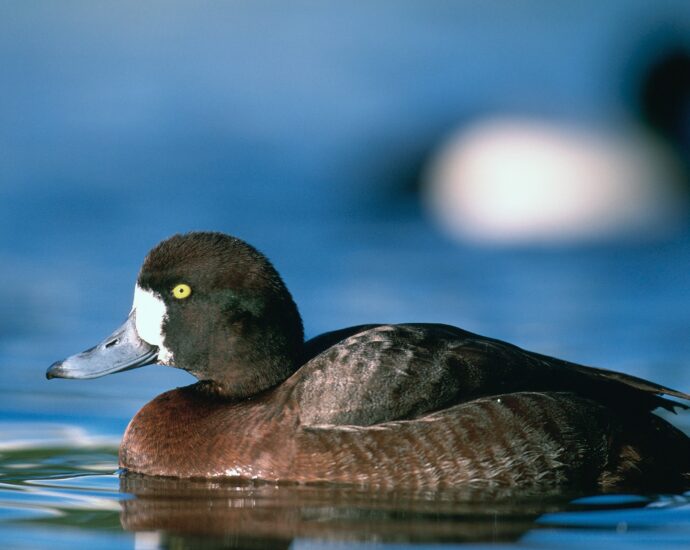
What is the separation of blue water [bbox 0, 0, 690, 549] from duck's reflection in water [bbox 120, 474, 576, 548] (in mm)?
18

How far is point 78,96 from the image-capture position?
66.6 feet

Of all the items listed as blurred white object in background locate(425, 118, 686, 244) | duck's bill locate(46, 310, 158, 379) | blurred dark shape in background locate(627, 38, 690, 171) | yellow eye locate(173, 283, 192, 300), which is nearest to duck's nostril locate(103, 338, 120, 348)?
duck's bill locate(46, 310, 158, 379)

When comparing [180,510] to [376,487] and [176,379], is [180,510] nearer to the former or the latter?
[376,487]

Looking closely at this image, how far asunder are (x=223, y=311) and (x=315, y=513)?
1342 millimetres

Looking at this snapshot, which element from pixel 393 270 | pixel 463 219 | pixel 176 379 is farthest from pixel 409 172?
pixel 176 379

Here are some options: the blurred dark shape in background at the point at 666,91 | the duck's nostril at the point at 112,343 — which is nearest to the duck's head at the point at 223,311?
the duck's nostril at the point at 112,343

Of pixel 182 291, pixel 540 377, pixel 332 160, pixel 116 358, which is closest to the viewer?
pixel 540 377

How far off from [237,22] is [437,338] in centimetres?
1709

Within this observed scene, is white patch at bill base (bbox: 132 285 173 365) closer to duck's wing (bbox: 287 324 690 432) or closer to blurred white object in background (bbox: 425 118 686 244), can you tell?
duck's wing (bbox: 287 324 690 432)

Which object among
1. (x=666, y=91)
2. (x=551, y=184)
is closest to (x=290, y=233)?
(x=551, y=184)

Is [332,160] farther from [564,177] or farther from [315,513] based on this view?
[315,513]

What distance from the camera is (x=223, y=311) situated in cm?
698

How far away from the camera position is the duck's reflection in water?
562 centimetres

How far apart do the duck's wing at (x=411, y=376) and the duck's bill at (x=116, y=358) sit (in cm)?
83
